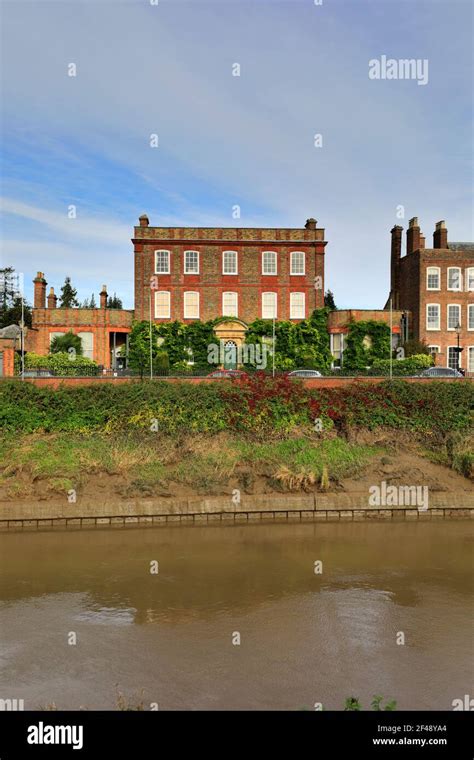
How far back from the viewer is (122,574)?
37.2ft

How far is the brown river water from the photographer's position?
7.00m

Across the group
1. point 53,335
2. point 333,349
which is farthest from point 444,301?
point 53,335

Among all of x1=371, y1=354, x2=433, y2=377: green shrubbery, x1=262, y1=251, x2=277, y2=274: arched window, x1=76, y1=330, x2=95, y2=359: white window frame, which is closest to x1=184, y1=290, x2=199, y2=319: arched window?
x1=262, y1=251, x2=277, y2=274: arched window

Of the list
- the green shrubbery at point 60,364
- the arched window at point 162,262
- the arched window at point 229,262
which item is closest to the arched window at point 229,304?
the arched window at point 229,262

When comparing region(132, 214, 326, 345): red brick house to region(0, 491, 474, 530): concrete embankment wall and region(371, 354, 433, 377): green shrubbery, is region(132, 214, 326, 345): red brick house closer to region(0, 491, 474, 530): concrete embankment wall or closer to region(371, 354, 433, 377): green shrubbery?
region(371, 354, 433, 377): green shrubbery

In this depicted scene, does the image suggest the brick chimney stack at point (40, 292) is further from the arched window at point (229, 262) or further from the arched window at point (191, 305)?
the arched window at point (229, 262)

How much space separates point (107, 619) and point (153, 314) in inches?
1120

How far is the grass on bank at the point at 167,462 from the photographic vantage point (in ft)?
52.2

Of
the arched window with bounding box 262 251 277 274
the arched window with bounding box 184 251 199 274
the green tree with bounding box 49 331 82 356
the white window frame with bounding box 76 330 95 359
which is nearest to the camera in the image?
the green tree with bounding box 49 331 82 356

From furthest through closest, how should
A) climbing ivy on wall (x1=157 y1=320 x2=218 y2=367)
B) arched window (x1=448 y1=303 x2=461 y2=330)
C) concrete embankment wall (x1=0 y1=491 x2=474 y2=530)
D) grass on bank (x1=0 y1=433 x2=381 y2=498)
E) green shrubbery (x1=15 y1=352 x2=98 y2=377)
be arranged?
1. arched window (x1=448 y1=303 x2=461 y2=330)
2. climbing ivy on wall (x1=157 y1=320 x2=218 y2=367)
3. green shrubbery (x1=15 y1=352 x2=98 y2=377)
4. grass on bank (x1=0 y1=433 x2=381 y2=498)
5. concrete embankment wall (x1=0 y1=491 x2=474 y2=530)

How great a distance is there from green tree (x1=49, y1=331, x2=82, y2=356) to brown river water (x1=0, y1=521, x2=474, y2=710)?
71.8ft

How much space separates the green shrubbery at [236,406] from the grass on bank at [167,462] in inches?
25.7
